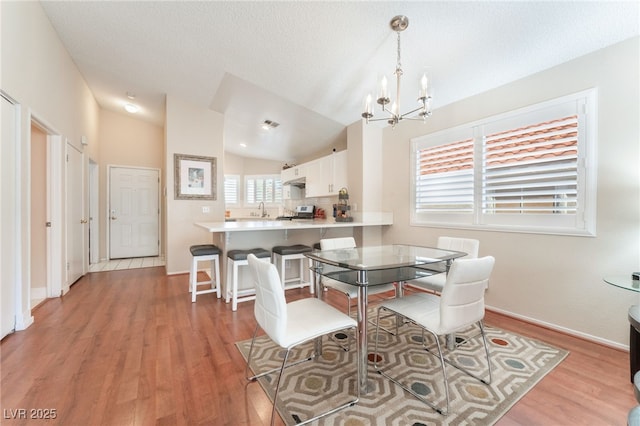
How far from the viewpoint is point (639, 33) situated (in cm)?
200

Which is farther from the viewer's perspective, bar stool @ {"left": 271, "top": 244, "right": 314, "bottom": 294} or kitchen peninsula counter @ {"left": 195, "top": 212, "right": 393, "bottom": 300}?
bar stool @ {"left": 271, "top": 244, "right": 314, "bottom": 294}

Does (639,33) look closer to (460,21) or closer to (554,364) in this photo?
(460,21)

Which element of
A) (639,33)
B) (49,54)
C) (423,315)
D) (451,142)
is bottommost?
(423,315)

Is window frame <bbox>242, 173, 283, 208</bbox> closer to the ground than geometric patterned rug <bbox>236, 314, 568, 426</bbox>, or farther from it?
farther from it

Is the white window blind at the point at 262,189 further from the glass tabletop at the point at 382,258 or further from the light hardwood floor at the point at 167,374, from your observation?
the glass tabletop at the point at 382,258

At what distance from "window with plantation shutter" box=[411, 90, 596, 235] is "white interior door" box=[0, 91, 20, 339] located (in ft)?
14.1

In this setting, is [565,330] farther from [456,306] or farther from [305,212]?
[305,212]

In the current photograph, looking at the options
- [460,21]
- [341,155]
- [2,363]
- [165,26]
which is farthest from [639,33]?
[2,363]

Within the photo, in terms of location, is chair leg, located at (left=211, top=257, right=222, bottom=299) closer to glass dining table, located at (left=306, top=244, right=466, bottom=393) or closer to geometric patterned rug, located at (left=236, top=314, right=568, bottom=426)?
geometric patterned rug, located at (left=236, top=314, right=568, bottom=426)

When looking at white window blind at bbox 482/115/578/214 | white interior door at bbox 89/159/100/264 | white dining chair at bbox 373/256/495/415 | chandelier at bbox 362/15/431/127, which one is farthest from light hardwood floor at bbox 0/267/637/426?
white interior door at bbox 89/159/100/264

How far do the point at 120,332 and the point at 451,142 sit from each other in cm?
408

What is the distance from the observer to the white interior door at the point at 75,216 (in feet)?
12.0

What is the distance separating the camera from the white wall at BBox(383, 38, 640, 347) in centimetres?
206

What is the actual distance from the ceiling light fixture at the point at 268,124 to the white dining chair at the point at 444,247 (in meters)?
3.38
